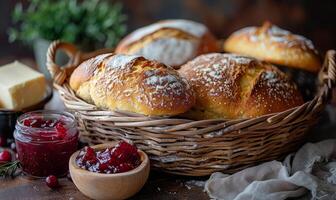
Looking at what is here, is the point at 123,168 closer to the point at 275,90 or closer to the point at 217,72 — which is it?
the point at 217,72

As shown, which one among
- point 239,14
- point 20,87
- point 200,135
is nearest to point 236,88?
point 200,135

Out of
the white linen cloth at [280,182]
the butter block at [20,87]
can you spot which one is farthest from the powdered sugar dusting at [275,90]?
the butter block at [20,87]

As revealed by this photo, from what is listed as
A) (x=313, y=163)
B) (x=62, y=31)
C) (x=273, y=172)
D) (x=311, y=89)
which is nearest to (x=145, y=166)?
(x=273, y=172)

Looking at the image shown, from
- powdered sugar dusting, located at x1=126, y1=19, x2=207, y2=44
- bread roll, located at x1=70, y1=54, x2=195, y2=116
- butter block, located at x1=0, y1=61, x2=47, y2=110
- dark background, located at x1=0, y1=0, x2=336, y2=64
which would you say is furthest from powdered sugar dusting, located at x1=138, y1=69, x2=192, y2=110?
dark background, located at x1=0, y1=0, x2=336, y2=64

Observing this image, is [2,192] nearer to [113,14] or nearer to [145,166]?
[145,166]

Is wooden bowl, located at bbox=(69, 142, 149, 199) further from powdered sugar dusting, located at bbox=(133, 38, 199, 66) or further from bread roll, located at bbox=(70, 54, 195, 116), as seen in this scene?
powdered sugar dusting, located at bbox=(133, 38, 199, 66)

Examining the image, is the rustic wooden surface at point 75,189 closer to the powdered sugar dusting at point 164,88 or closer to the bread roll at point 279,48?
the powdered sugar dusting at point 164,88
